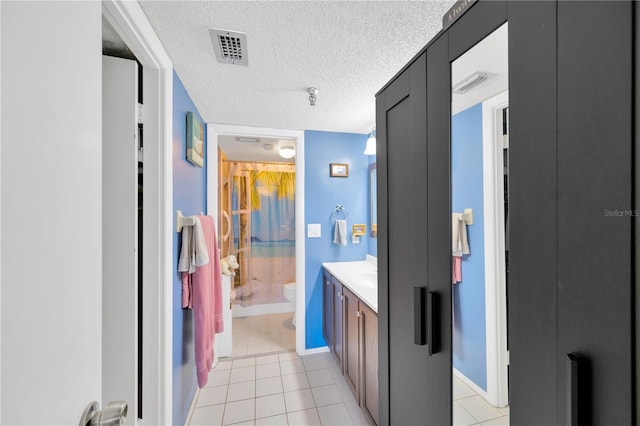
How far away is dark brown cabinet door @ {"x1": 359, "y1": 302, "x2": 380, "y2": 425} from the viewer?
1.56m

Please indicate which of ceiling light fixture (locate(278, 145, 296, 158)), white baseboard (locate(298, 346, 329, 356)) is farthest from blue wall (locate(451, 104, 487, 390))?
ceiling light fixture (locate(278, 145, 296, 158))

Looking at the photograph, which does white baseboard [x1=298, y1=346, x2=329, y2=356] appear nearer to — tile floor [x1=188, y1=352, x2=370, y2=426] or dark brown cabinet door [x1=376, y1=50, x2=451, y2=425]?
tile floor [x1=188, y1=352, x2=370, y2=426]

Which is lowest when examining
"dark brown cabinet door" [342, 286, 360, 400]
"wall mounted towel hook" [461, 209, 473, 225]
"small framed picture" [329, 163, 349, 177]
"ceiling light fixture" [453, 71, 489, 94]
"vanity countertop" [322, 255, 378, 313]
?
"dark brown cabinet door" [342, 286, 360, 400]

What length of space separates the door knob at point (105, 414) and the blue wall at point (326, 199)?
2157mm

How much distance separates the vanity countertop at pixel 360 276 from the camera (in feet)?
5.65

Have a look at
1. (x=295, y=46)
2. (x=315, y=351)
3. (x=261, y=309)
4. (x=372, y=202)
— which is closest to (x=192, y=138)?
(x=295, y=46)

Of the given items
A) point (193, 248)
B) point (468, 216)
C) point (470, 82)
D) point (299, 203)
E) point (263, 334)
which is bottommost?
point (263, 334)

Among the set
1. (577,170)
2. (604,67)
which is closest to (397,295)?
(577,170)

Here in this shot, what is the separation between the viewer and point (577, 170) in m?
0.45

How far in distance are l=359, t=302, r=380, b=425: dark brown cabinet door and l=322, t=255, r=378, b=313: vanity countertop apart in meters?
0.07

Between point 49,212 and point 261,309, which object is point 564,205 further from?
point 261,309

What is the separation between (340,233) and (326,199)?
1.27 ft

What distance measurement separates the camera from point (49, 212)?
44 cm

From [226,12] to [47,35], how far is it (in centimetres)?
82
